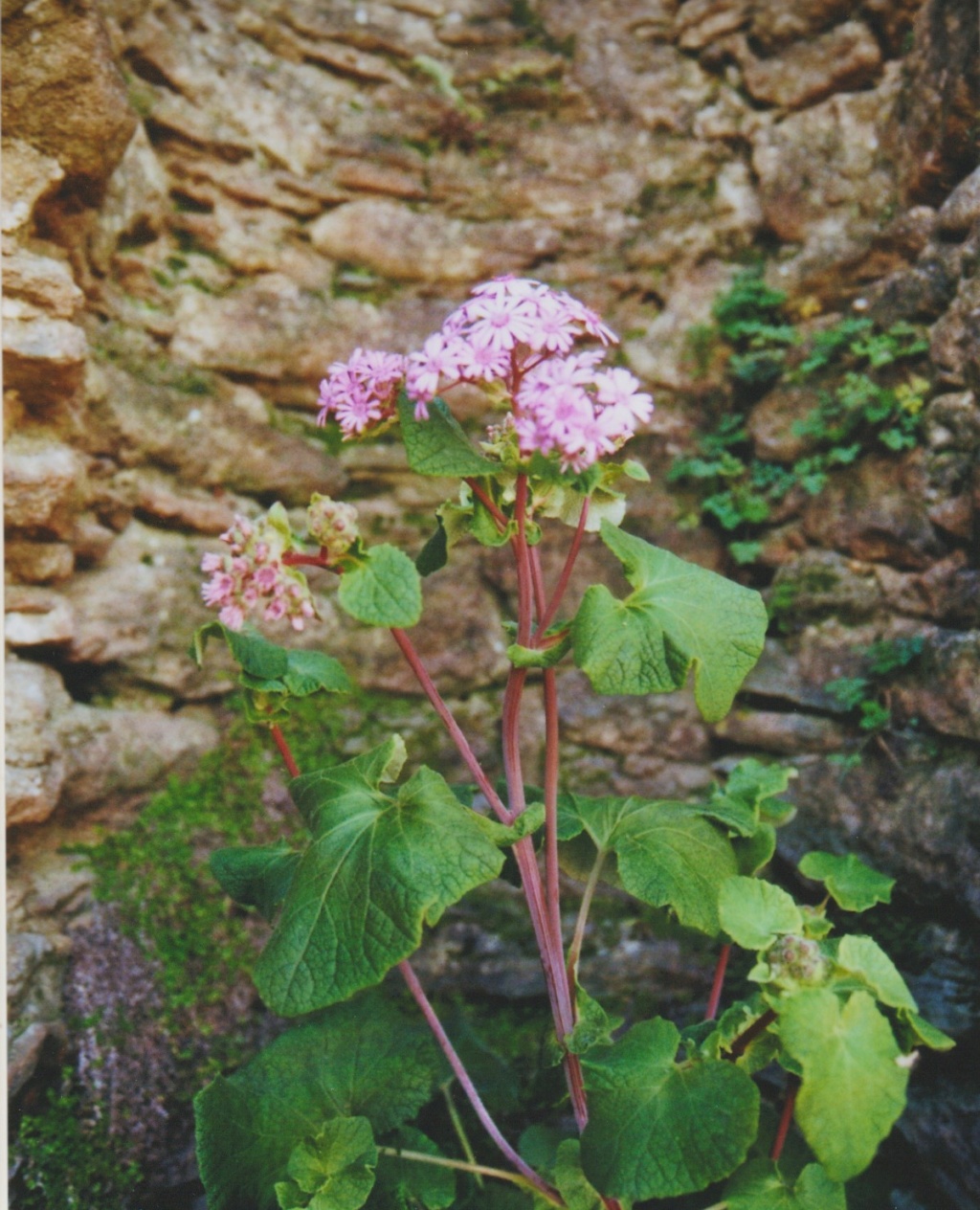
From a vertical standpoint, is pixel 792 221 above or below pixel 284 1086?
above

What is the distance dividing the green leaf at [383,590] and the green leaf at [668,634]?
24cm

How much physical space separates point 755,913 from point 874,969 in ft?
0.51

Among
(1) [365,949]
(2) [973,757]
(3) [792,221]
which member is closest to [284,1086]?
(1) [365,949]

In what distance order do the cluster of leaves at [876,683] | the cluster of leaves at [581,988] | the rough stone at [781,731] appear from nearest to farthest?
the cluster of leaves at [581,988]
the cluster of leaves at [876,683]
the rough stone at [781,731]

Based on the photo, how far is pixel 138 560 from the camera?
236 centimetres

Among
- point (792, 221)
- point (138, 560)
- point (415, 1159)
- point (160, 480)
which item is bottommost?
point (415, 1159)

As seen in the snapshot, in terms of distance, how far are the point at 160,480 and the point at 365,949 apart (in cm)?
170

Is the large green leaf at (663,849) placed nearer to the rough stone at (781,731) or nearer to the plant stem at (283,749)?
the plant stem at (283,749)

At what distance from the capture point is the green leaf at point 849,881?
57.0 inches

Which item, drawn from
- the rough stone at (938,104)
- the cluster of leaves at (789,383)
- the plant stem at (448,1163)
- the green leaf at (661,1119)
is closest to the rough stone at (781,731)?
the cluster of leaves at (789,383)

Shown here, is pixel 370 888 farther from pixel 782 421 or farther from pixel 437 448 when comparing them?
pixel 782 421

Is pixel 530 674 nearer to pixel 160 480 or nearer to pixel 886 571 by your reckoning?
pixel 886 571

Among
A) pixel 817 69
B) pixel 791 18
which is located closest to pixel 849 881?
pixel 817 69

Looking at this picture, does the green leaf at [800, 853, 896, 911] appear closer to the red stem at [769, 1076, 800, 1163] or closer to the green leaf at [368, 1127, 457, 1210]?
the red stem at [769, 1076, 800, 1163]
